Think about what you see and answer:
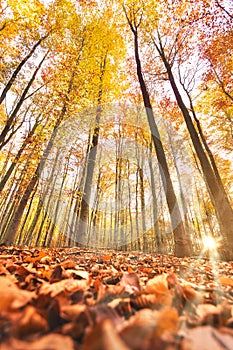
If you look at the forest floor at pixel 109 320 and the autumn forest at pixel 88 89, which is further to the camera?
the autumn forest at pixel 88 89

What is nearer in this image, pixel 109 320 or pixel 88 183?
pixel 109 320

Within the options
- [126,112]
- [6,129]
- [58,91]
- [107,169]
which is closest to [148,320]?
[6,129]

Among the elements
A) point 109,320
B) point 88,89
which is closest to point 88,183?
point 88,89

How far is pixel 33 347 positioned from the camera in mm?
302

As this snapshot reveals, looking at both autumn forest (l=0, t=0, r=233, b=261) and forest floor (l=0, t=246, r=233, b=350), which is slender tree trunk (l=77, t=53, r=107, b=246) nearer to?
autumn forest (l=0, t=0, r=233, b=261)

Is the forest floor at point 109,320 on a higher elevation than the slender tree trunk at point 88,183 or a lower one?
lower

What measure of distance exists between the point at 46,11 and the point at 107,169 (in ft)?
41.7

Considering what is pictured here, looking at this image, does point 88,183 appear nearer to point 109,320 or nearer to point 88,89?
point 88,89

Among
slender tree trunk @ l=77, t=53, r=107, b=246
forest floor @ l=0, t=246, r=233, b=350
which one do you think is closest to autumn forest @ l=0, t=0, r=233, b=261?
slender tree trunk @ l=77, t=53, r=107, b=246

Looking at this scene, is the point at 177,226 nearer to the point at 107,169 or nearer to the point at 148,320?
the point at 148,320

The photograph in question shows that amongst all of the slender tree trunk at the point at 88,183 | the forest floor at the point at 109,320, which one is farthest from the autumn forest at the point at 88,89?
the forest floor at the point at 109,320

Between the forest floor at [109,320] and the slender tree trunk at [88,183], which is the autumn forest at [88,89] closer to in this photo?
the slender tree trunk at [88,183]

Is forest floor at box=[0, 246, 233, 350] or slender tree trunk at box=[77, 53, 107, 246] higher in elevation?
slender tree trunk at box=[77, 53, 107, 246]

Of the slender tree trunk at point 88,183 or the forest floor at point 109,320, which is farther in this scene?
the slender tree trunk at point 88,183
